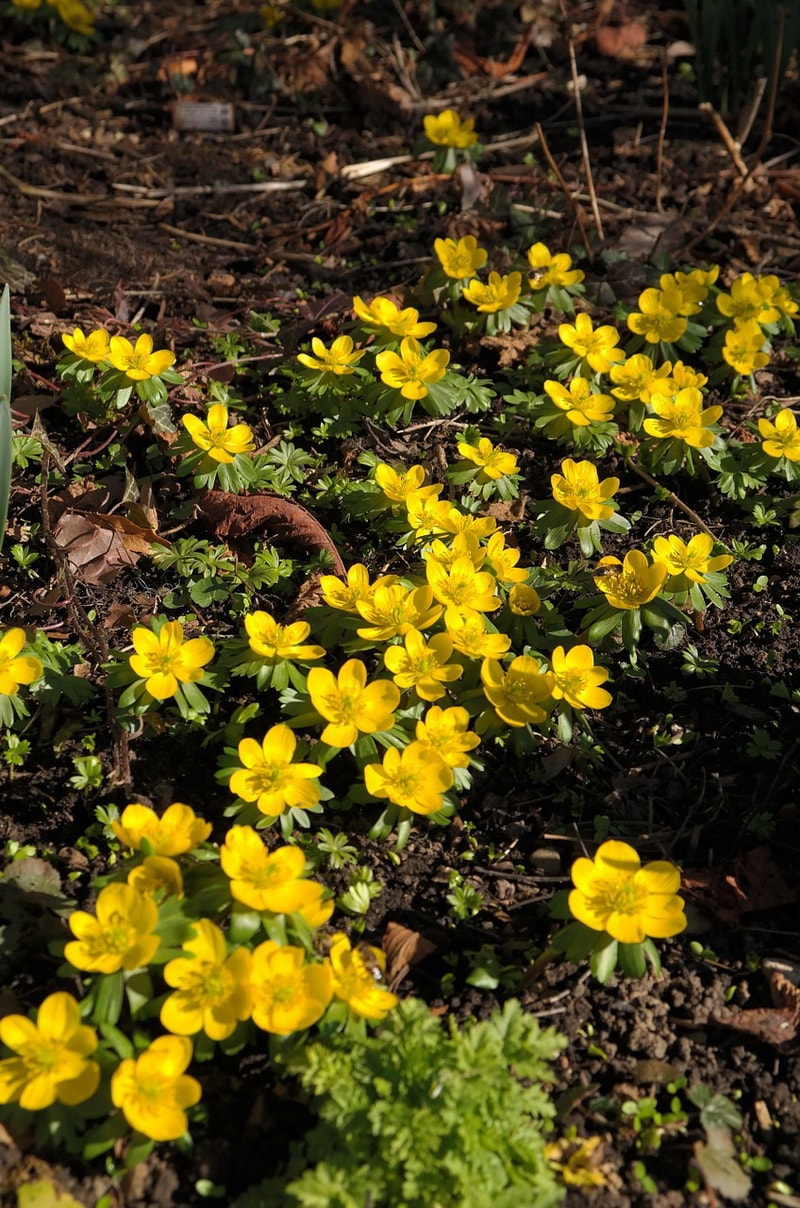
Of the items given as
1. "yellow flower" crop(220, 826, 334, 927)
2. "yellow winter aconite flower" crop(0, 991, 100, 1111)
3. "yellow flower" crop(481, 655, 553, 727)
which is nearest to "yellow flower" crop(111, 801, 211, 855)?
"yellow flower" crop(220, 826, 334, 927)

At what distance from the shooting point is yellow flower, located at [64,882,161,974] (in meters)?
1.79

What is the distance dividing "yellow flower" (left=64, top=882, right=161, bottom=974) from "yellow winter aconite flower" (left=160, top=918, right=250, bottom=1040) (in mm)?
58

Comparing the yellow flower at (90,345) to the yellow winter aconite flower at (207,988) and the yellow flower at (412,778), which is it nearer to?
the yellow flower at (412,778)

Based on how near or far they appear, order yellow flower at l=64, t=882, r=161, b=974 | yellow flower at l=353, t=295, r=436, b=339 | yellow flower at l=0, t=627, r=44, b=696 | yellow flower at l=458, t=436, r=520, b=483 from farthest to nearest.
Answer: yellow flower at l=353, t=295, r=436, b=339, yellow flower at l=458, t=436, r=520, b=483, yellow flower at l=0, t=627, r=44, b=696, yellow flower at l=64, t=882, r=161, b=974

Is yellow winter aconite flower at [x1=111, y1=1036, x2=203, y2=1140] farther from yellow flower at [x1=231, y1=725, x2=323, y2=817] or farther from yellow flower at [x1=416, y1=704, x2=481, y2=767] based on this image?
yellow flower at [x1=416, y1=704, x2=481, y2=767]

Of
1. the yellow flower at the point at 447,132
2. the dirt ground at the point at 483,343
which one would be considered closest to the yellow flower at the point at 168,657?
the dirt ground at the point at 483,343

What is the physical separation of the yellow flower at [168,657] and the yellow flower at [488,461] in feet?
3.05

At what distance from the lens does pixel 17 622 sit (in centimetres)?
258

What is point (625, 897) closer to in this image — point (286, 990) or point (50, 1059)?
point (286, 990)

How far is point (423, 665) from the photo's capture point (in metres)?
2.25

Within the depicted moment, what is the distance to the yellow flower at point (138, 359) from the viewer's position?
2861mm

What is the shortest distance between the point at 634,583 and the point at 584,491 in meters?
0.33

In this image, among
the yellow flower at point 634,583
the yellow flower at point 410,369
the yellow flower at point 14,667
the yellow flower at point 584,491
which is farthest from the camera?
the yellow flower at point 410,369

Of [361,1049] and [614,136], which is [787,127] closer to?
[614,136]
